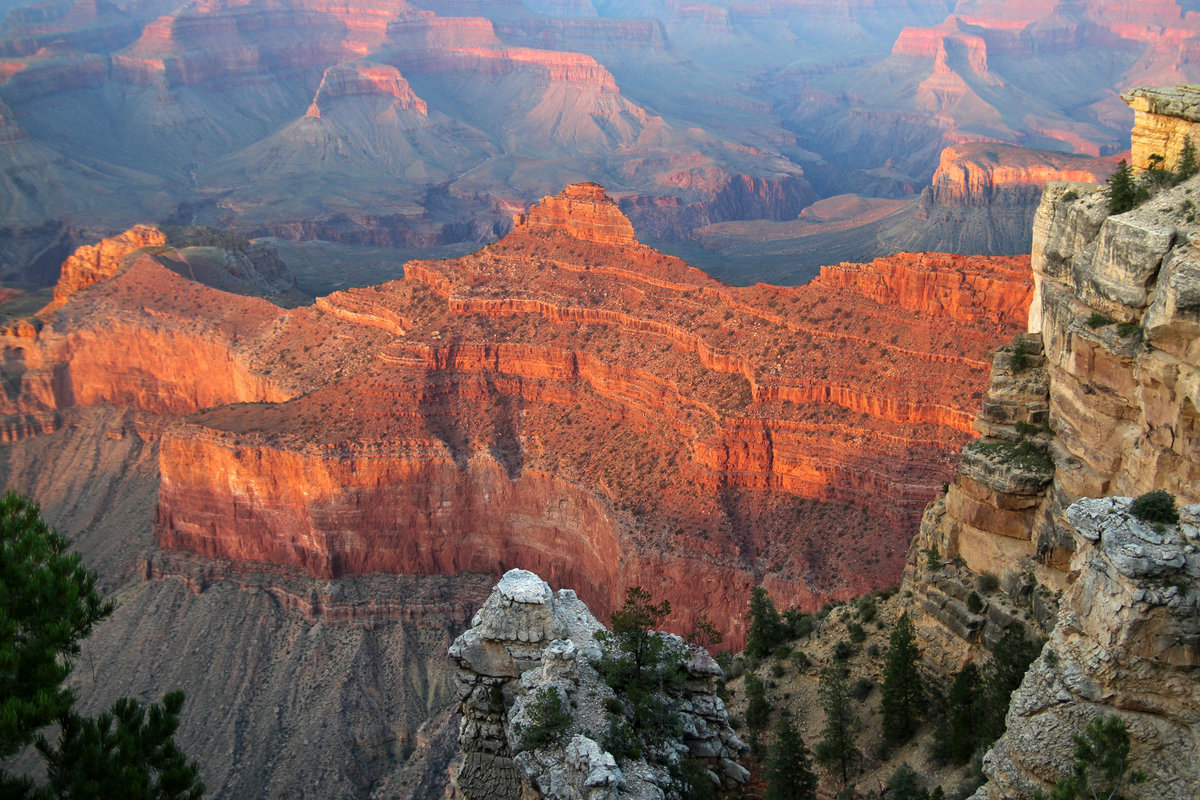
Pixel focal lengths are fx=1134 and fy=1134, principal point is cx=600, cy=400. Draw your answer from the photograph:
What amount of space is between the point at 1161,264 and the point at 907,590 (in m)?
16.3

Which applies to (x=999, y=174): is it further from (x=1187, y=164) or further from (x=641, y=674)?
(x=641, y=674)

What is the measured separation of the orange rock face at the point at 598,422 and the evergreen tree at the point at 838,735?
1725 centimetres

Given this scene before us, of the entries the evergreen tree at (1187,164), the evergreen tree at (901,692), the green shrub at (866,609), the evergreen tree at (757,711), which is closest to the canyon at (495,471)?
the green shrub at (866,609)

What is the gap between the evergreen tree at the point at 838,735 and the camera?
3706 cm

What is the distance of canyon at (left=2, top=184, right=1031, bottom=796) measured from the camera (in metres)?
59.9

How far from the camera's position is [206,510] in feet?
243

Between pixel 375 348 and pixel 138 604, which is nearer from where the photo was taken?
pixel 138 604

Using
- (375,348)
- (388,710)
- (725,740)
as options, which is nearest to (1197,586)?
(725,740)

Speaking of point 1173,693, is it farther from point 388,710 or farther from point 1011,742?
point 388,710

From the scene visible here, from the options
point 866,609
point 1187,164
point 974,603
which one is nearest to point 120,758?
point 974,603

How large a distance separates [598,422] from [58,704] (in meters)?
46.0

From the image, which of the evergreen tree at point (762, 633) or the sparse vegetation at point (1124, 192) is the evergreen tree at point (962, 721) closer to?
the evergreen tree at point (762, 633)

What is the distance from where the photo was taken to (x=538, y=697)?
2795 cm

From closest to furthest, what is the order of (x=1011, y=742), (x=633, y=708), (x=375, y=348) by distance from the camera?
1. (x=1011, y=742)
2. (x=633, y=708)
3. (x=375, y=348)
